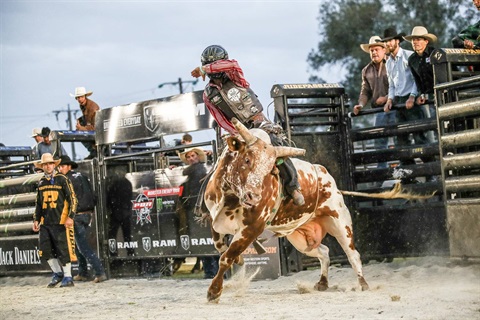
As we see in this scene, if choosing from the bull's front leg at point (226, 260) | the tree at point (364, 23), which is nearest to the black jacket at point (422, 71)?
the bull's front leg at point (226, 260)

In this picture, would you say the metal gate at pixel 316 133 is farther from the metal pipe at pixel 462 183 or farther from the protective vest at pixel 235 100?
the metal pipe at pixel 462 183

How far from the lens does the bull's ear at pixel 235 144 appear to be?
29.5ft

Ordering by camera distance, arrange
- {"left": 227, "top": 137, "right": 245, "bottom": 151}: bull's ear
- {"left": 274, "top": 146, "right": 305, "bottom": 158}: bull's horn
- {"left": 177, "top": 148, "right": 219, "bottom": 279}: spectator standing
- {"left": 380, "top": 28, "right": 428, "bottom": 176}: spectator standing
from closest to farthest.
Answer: {"left": 227, "top": 137, "right": 245, "bottom": 151}: bull's ear
{"left": 274, "top": 146, "right": 305, "bottom": 158}: bull's horn
{"left": 380, "top": 28, "right": 428, "bottom": 176}: spectator standing
{"left": 177, "top": 148, "right": 219, "bottom": 279}: spectator standing

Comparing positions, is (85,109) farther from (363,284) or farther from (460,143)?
(460,143)

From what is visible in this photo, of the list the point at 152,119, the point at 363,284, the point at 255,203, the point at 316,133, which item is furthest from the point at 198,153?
the point at 255,203

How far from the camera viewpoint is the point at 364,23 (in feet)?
143

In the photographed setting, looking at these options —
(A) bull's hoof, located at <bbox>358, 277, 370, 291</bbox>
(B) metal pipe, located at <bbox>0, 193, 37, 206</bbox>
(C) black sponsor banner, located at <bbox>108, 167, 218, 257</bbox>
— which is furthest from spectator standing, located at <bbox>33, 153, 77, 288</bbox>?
(A) bull's hoof, located at <bbox>358, 277, 370, 291</bbox>

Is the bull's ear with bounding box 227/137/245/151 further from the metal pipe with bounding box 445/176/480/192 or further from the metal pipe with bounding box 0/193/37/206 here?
the metal pipe with bounding box 0/193/37/206

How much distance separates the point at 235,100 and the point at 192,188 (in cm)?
315

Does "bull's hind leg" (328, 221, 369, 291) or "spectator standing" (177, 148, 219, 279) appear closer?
"bull's hind leg" (328, 221, 369, 291)

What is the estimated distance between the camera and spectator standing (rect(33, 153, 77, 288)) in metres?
13.6

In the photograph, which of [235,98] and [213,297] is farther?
[235,98]


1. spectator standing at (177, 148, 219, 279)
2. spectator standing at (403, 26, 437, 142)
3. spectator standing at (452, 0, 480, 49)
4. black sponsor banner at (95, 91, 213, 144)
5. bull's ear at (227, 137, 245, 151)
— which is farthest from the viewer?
spectator standing at (177, 148, 219, 279)

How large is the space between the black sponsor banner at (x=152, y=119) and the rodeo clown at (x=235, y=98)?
229cm
